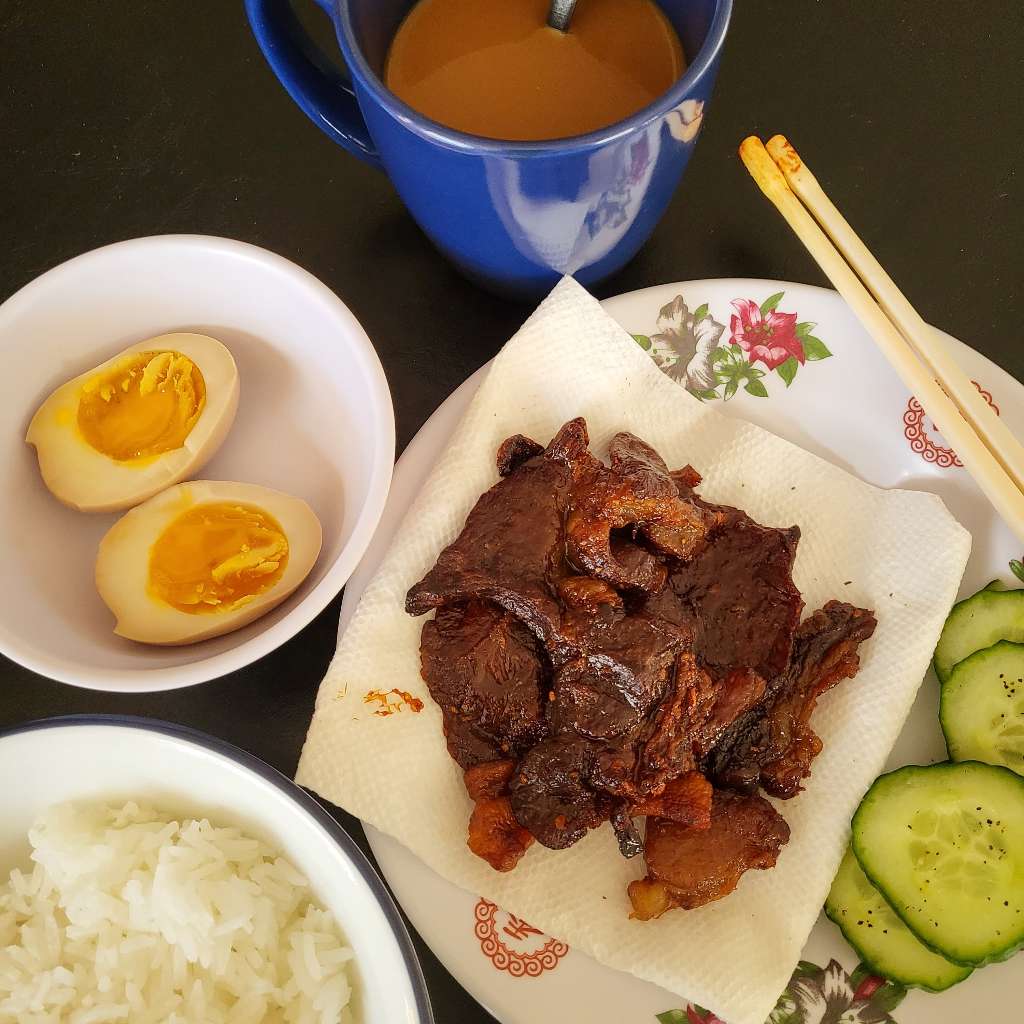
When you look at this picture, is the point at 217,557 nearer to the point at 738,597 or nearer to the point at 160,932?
the point at 160,932

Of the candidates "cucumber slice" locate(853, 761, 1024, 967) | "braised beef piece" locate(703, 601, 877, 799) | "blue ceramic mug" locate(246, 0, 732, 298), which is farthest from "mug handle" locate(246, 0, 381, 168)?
"cucumber slice" locate(853, 761, 1024, 967)

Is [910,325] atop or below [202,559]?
atop

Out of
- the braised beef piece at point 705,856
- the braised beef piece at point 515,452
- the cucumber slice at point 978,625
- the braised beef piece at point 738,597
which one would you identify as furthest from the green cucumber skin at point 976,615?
the braised beef piece at point 515,452

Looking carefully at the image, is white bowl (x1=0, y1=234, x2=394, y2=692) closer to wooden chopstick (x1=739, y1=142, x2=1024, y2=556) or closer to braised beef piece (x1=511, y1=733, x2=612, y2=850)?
braised beef piece (x1=511, y1=733, x2=612, y2=850)

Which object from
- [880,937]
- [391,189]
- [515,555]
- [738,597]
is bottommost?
[880,937]

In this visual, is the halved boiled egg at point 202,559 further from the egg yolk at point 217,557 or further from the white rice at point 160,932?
the white rice at point 160,932

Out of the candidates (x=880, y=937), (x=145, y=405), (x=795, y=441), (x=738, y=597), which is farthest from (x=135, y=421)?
(x=880, y=937)
